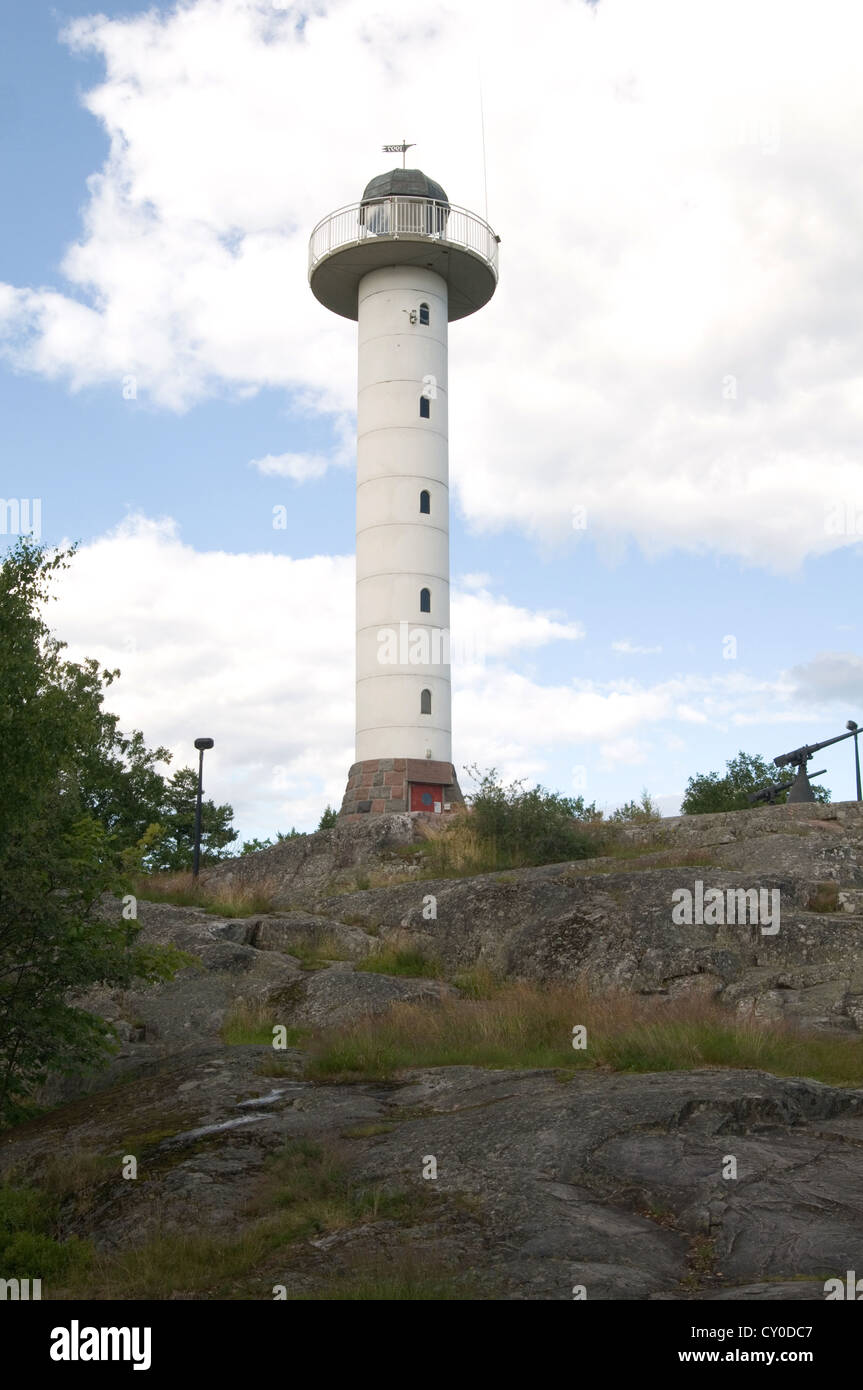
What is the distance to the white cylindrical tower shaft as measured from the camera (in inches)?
1423

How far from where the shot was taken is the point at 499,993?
17.4 meters

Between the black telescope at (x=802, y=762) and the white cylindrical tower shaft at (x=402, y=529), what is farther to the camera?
the white cylindrical tower shaft at (x=402, y=529)

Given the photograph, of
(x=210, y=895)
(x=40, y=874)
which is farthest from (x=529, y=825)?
(x=40, y=874)

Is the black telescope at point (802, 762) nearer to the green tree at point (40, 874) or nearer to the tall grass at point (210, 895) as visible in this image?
the tall grass at point (210, 895)

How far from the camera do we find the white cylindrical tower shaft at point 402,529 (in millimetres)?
36156

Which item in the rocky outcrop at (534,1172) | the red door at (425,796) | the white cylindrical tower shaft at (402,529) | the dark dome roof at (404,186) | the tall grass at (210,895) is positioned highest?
the dark dome roof at (404,186)

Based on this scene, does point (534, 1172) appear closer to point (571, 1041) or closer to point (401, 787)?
point (571, 1041)

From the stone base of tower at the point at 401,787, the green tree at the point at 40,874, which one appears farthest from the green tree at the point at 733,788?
the green tree at the point at 40,874

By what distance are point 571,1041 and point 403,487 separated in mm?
24776

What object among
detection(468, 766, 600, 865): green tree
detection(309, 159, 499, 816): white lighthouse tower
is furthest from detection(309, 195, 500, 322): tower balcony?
detection(468, 766, 600, 865): green tree

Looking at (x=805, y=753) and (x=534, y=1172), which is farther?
(x=805, y=753)

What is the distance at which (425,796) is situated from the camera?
35438 mm
